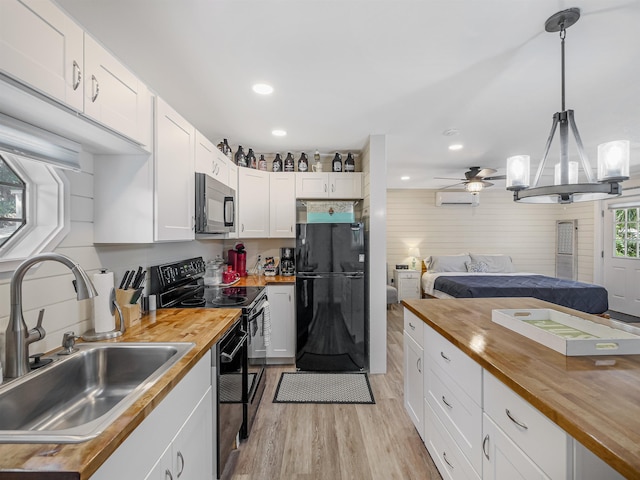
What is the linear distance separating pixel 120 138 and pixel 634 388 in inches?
85.2

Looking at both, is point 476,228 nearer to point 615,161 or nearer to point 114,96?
point 615,161

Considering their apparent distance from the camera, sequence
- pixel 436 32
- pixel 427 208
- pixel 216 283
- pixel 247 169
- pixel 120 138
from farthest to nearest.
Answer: pixel 427 208 < pixel 247 169 < pixel 216 283 < pixel 436 32 < pixel 120 138

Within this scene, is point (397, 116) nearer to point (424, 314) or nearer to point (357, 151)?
point (357, 151)

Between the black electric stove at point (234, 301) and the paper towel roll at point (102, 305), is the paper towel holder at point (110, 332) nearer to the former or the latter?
the paper towel roll at point (102, 305)

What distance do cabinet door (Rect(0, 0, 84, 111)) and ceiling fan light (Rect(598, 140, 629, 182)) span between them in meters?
2.27

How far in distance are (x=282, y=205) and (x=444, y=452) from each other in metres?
2.70

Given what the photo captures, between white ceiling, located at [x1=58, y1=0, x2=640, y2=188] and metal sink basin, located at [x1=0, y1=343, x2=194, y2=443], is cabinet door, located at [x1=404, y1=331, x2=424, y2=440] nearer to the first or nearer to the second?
metal sink basin, located at [x1=0, y1=343, x2=194, y2=443]

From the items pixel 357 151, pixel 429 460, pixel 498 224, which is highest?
pixel 357 151

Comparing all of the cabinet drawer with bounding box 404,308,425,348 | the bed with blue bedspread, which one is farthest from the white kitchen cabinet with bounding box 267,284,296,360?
the bed with blue bedspread

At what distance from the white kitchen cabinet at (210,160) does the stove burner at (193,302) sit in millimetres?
967

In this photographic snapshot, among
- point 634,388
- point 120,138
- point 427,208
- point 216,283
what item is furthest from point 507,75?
point 427,208

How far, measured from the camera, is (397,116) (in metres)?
2.75

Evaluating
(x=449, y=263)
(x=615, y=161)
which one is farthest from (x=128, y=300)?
(x=449, y=263)

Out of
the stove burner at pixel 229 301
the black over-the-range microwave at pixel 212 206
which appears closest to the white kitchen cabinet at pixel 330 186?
the black over-the-range microwave at pixel 212 206
